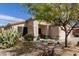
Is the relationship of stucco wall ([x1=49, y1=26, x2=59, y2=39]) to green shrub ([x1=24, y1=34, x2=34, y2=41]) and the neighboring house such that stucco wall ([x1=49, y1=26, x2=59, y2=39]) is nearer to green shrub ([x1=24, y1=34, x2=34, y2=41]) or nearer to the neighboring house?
the neighboring house

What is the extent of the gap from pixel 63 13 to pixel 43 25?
42 centimetres

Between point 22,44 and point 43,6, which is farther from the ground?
point 43,6

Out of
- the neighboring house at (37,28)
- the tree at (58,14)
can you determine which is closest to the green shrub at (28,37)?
the neighboring house at (37,28)

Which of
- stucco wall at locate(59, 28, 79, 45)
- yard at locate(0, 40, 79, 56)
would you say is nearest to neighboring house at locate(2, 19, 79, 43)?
stucco wall at locate(59, 28, 79, 45)

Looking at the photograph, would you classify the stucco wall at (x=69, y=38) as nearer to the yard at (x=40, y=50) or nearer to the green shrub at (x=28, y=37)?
the yard at (x=40, y=50)

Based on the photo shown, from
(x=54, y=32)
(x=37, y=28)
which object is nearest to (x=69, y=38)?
(x=54, y=32)

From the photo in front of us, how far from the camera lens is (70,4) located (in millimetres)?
4672

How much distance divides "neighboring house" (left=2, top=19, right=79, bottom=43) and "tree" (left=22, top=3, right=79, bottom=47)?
7 centimetres

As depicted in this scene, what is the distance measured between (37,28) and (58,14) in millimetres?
449

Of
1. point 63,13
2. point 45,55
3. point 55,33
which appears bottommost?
point 45,55

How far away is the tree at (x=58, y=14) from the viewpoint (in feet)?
15.4

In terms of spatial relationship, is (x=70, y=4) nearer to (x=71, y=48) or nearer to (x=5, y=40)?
(x=71, y=48)

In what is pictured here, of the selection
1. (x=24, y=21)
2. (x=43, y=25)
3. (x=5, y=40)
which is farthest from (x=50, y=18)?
(x=5, y=40)

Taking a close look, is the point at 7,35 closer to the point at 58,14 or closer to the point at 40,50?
the point at 40,50
